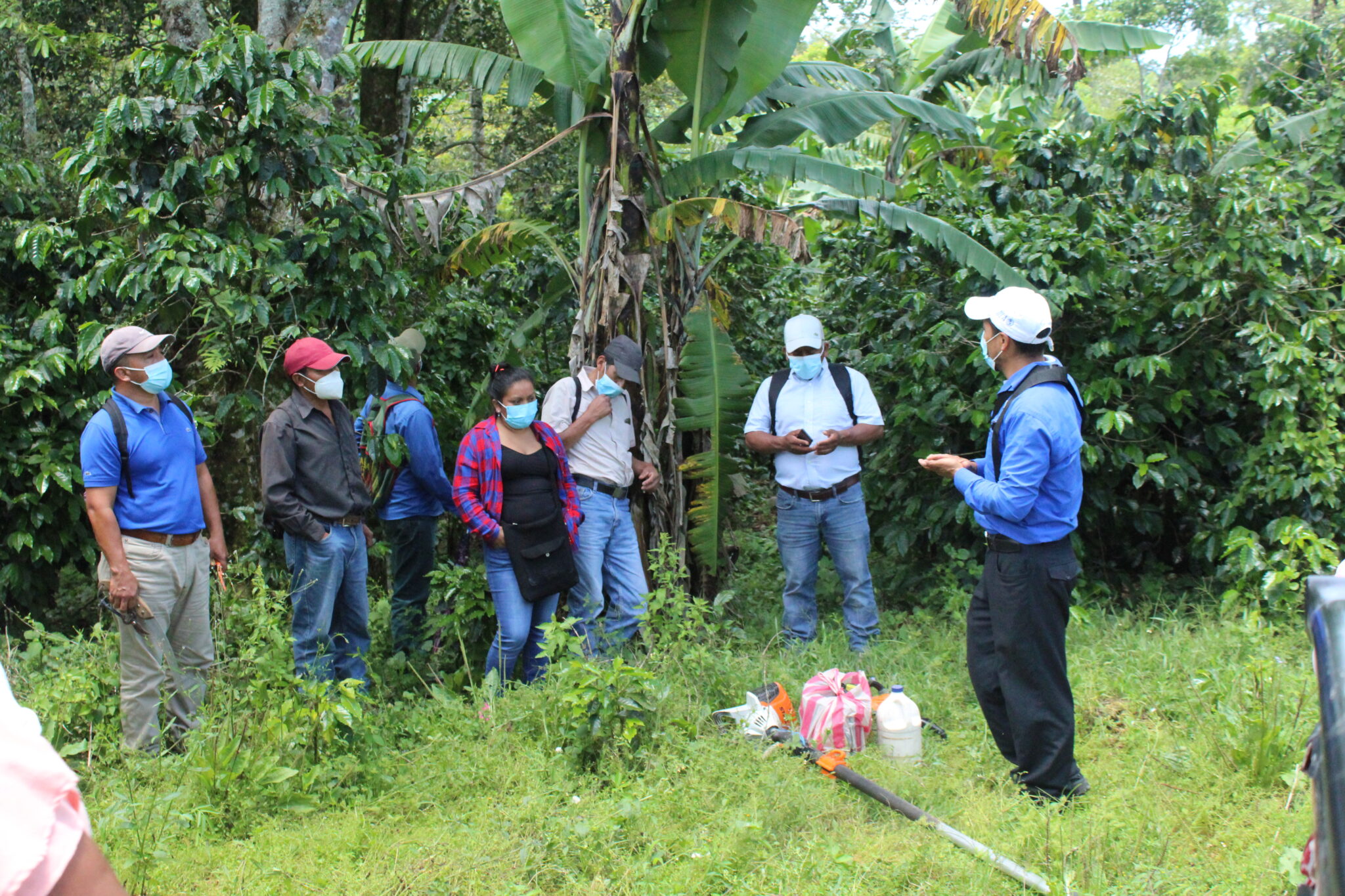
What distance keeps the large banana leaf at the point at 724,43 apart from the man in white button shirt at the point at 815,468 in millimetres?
1682

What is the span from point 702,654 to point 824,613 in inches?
82.7

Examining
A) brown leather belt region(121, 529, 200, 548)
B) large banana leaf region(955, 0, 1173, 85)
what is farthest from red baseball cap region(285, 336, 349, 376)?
large banana leaf region(955, 0, 1173, 85)

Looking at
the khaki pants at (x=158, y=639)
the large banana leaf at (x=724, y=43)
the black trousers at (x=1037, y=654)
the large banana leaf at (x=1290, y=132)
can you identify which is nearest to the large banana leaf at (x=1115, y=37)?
the large banana leaf at (x=1290, y=132)

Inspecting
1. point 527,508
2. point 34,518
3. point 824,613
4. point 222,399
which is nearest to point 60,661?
point 34,518

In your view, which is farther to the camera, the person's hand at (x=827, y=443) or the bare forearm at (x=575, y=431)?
the person's hand at (x=827, y=443)

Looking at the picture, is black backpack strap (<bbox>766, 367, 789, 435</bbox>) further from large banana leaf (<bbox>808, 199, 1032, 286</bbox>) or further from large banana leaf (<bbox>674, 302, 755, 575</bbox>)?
large banana leaf (<bbox>808, 199, 1032, 286</bbox>)

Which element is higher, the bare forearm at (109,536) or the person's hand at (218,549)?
the bare forearm at (109,536)

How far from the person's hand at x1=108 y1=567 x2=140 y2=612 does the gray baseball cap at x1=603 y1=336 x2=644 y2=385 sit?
8.34 ft

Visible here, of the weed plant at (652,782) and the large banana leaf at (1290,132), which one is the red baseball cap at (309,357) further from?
the large banana leaf at (1290,132)

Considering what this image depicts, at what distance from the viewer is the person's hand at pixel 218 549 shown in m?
4.81

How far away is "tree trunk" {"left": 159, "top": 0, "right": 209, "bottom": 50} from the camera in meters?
6.75

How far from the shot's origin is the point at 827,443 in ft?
18.2

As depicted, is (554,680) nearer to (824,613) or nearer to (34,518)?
(824,613)

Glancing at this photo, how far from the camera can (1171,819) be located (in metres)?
3.63
